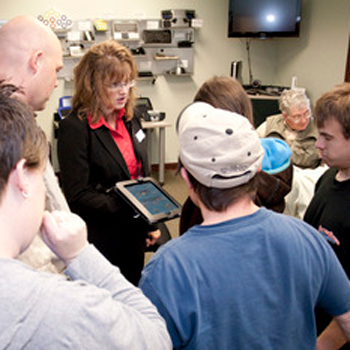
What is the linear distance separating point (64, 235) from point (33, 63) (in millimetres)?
770

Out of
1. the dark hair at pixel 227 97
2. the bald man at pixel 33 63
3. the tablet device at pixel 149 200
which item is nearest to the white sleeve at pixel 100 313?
the bald man at pixel 33 63

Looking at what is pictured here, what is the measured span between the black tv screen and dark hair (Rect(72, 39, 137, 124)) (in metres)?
3.20

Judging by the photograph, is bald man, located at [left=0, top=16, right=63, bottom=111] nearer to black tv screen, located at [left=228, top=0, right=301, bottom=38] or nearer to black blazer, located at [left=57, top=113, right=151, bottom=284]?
black blazer, located at [left=57, top=113, right=151, bottom=284]

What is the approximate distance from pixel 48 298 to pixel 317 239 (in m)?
0.62

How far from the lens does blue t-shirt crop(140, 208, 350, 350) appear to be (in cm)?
79

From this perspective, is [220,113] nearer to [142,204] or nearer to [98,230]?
[142,204]

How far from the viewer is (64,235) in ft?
2.21

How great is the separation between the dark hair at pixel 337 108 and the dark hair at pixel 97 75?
3.16 feet

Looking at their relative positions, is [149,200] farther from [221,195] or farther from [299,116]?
[299,116]

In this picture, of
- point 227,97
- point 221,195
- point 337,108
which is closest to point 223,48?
point 337,108

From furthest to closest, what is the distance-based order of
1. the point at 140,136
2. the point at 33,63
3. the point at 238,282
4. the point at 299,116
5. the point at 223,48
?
the point at 223,48, the point at 299,116, the point at 140,136, the point at 33,63, the point at 238,282

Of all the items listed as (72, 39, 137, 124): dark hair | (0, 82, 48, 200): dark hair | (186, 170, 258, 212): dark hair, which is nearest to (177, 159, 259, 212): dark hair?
(186, 170, 258, 212): dark hair

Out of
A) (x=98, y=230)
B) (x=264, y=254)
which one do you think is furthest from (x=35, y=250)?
(x=98, y=230)

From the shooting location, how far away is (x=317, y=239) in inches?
34.6
